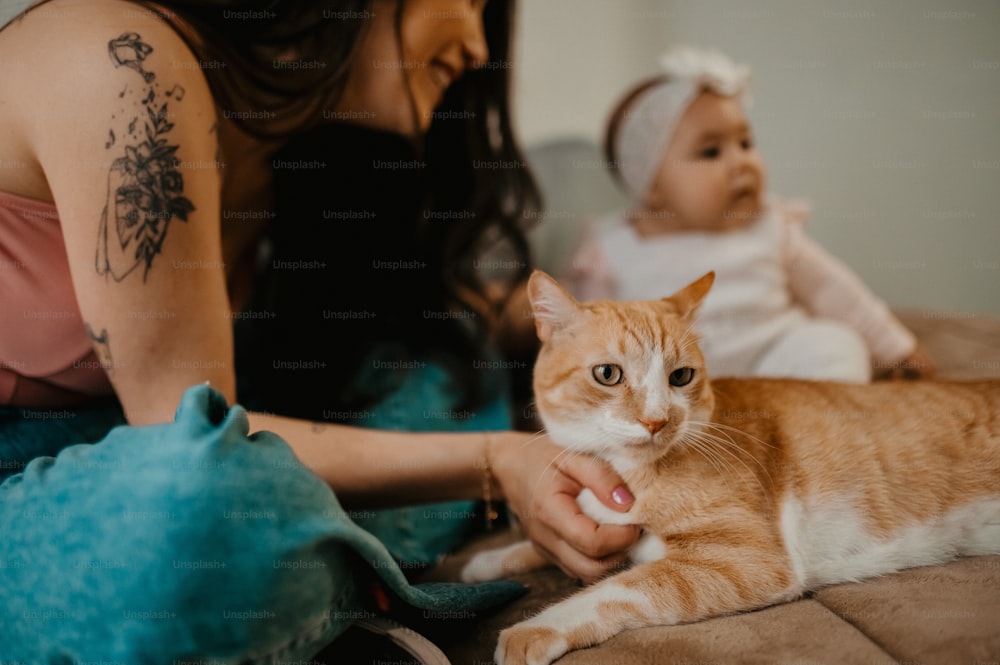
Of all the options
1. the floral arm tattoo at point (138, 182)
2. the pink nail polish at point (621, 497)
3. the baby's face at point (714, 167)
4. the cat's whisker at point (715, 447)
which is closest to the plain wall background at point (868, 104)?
the baby's face at point (714, 167)

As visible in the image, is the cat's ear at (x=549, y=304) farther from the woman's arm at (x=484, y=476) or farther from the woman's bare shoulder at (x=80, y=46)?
the woman's bare shoulder at (x=80, y=46)

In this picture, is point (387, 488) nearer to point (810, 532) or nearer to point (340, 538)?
point (340, 538)

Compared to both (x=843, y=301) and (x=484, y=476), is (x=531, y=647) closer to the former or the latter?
(x=484, y=476)

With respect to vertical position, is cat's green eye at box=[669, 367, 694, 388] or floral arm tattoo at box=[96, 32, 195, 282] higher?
floral arm tattoo at box=[96, 32, 195, 282]

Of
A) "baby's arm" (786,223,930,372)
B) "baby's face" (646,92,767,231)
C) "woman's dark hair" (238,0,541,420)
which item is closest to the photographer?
"woman's dark hair" (238,0,541,420)

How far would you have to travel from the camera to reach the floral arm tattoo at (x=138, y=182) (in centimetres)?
100

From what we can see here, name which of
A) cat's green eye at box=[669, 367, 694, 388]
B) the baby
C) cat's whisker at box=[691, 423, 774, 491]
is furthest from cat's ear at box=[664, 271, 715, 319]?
the baby

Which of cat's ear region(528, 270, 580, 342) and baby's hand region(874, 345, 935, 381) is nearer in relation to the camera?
cat's ear region(528, 270, 580, 342)

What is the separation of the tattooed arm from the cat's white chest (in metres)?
0.69

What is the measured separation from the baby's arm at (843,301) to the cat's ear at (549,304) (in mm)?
1260

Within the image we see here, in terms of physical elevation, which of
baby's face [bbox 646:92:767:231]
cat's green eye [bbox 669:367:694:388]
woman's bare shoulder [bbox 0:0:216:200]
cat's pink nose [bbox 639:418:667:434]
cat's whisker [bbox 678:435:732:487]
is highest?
woman's bare shoulder [bbox 0:0:216:200]

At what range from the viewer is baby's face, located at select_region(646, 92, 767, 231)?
1994mm

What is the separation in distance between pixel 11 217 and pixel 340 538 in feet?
2.72

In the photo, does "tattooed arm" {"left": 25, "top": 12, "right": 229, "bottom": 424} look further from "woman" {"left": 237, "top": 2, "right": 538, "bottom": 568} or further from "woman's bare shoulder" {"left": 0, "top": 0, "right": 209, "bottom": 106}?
"woman" {"left": 237, "top": 2, "right": 538, "bottom": 568}
